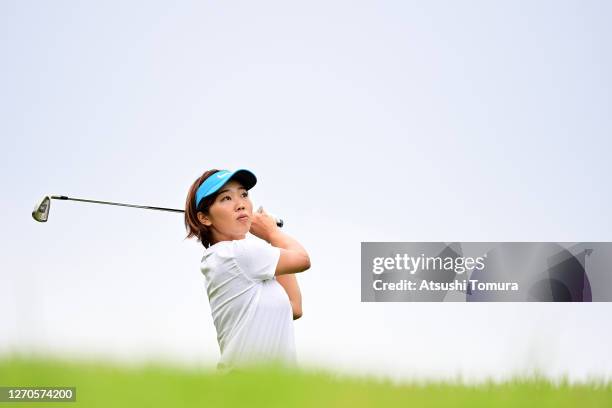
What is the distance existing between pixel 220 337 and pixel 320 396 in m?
2.18

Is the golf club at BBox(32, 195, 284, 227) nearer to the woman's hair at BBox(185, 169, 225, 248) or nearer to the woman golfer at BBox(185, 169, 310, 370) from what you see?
the woman's hair at BBox(185, 169, 225, 248)

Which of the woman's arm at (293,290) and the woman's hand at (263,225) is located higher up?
the woman's hand at (263,225)

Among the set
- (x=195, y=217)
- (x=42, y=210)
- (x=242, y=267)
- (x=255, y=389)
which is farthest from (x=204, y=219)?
(x=255, y=389)

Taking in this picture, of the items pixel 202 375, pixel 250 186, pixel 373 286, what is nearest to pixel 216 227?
pixel 250 186

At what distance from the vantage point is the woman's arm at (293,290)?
4.84 metres

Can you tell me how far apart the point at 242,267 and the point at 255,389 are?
2.04 m

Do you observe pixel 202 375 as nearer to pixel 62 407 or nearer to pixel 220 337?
pixel 62 407

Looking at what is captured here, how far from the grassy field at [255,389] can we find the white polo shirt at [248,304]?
4.64 feet

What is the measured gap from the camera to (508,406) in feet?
8.13

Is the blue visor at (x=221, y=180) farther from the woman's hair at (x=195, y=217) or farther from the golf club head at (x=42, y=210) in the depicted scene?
the golf club head at (x=42, y=210)

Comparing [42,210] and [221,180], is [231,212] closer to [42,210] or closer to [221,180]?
[221,180]

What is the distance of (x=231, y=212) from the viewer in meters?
4.66

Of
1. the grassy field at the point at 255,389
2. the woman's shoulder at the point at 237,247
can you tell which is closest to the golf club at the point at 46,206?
the woman's shoulder at the point at 237,247

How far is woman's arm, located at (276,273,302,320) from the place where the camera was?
4.84m
